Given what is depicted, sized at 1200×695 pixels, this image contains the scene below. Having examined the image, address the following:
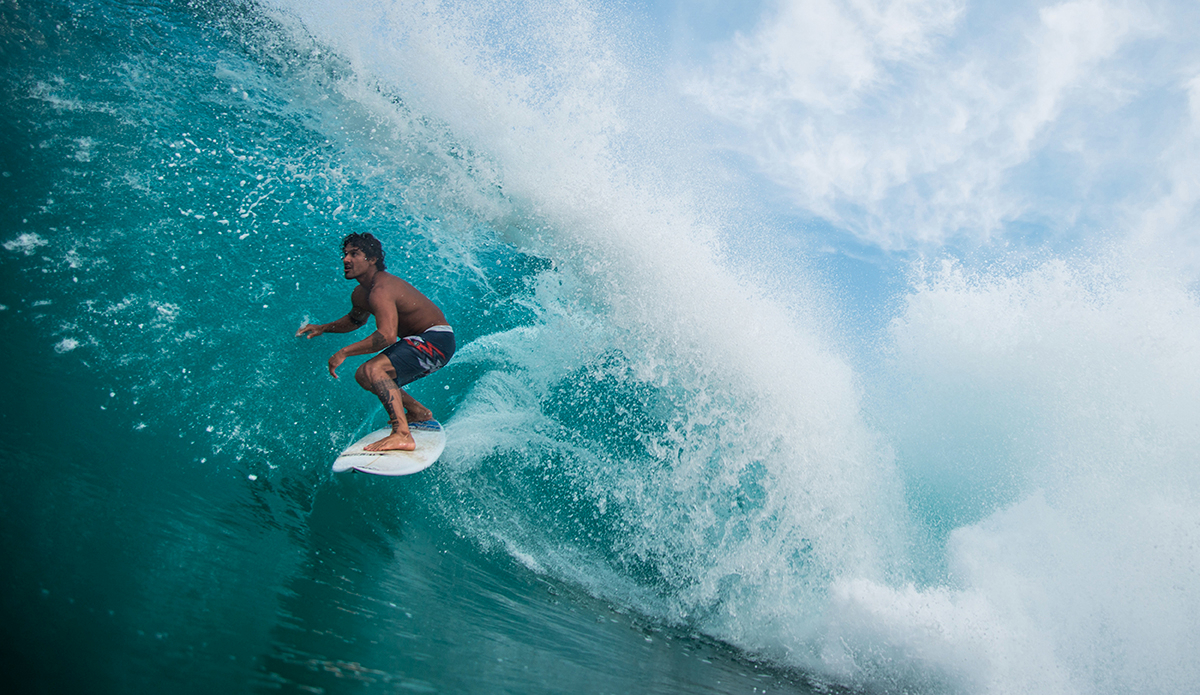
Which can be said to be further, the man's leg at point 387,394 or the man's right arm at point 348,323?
the man's right arm at point 348,323

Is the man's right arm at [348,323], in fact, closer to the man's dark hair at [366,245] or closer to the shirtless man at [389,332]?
the shirtless man at [389,332]

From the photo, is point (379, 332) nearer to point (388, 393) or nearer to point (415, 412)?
point (388, 393)

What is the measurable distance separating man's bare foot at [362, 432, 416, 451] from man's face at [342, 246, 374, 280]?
4.07 ft

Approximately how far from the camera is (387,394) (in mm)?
3689

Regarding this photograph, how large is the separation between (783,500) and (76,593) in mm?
6666

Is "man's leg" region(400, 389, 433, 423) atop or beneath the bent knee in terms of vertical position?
beneath

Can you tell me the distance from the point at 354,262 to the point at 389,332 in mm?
578

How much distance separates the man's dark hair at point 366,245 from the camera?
11.5ft

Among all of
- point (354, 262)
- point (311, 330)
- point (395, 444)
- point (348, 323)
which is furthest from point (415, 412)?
point (354, 262)

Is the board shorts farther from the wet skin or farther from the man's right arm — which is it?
the man's right arm

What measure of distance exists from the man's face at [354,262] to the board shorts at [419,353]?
0.62 metres

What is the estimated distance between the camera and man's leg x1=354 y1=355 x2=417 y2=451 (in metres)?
3.66

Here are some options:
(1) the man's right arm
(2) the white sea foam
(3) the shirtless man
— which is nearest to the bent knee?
(3) the shirtless man

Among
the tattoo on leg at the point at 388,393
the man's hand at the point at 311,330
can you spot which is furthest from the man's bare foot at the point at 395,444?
the man's hand at the point at 311,330
